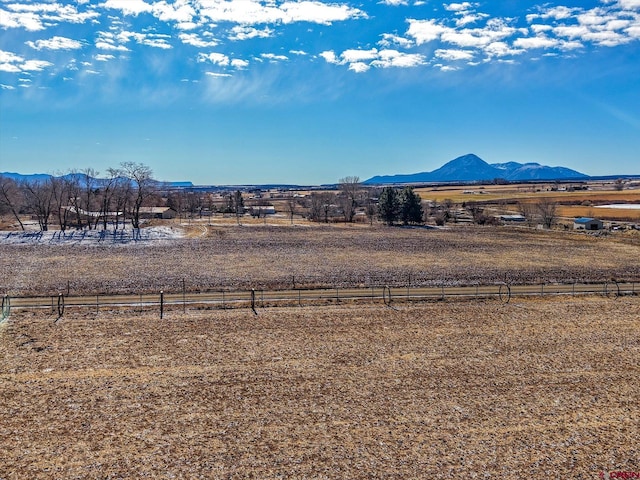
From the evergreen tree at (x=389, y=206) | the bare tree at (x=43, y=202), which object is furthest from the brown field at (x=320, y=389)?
the evergreen tree at (x=389, y=206)

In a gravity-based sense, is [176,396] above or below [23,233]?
below

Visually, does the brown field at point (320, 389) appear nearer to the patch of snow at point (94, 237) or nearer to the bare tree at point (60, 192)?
the patch of snow at point (94, 237)

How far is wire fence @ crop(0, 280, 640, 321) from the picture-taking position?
3247 centimetres

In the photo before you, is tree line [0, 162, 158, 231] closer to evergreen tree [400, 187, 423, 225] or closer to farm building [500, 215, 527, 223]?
evergreen tree [400, 187, 423, 225]

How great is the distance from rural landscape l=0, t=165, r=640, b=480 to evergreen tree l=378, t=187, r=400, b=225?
1877 inches

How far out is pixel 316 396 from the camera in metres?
19.7

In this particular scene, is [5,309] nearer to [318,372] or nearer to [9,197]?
[318,372]

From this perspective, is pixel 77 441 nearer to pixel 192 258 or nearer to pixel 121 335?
pixel 121 335

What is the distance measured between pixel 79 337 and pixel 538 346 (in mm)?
24750

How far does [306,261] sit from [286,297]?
613 inches

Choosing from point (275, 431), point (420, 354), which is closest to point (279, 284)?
point (420, 354)

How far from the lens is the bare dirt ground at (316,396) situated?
15.4 meters

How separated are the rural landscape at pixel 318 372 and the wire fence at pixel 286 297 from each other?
251mm

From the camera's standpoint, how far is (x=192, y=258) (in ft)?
171
